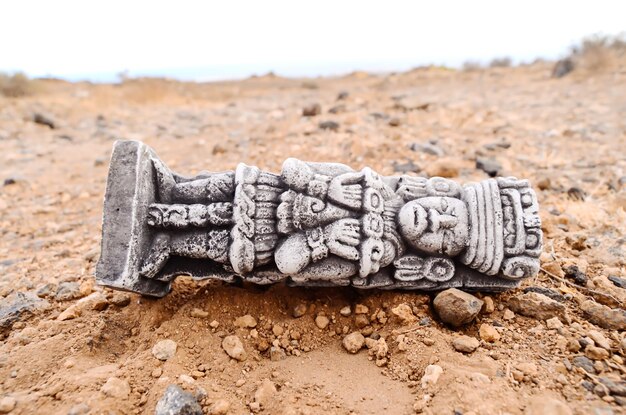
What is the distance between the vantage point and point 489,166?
210 inches

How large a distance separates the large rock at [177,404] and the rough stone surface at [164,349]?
338 mm

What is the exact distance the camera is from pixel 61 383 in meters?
2.31

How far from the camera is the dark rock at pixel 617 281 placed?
3049 mm

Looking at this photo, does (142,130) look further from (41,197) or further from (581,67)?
(581,67)

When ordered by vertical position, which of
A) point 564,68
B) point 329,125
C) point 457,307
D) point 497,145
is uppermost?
point 564,68

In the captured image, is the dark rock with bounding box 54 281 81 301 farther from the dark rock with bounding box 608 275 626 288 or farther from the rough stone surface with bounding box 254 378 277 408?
the dark rock with bounding box 608 275 626 288

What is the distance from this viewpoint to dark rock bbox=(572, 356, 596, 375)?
7.52 ft

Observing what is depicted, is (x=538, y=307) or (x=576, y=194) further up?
(x=576, y=194)

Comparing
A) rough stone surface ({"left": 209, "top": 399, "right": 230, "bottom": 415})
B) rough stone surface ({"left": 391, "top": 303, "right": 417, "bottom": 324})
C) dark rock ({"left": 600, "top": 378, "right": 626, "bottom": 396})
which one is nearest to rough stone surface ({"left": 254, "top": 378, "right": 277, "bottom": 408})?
rough stone surface ({"left": 209, "top": 399, "right": 230, "bottom": 415})

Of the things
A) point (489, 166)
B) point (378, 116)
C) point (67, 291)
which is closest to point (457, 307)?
point (67, 291)

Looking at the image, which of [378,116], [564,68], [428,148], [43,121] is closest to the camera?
[428,148]

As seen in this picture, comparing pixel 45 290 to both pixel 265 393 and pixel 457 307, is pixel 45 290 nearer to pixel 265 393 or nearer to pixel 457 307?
pixel 265 393

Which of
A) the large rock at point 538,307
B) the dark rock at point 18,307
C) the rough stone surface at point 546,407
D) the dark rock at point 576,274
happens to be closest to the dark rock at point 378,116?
the dark rock at point 576,274

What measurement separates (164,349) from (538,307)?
2207 millimetres
